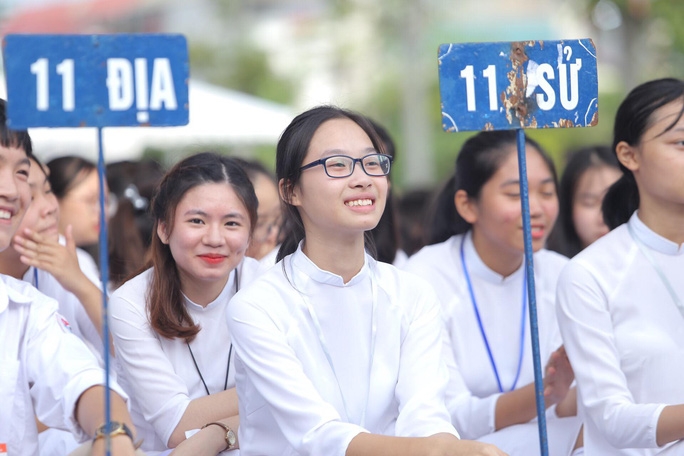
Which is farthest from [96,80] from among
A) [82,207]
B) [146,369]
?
[82,207]

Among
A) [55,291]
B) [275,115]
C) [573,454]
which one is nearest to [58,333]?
[55,291]

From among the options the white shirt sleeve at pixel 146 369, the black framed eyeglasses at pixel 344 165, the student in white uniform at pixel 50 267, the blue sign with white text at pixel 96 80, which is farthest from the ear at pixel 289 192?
the student in white uniform at pixel 50 267

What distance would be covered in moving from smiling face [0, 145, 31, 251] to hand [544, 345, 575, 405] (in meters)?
1.90

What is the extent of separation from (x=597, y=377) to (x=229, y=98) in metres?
7.53

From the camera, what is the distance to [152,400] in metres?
3.45

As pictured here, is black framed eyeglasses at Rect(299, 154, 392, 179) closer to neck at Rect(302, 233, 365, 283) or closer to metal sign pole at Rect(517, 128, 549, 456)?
neck at Rect(302, 233, 365, 283)

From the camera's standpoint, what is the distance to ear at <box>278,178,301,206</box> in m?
3.12

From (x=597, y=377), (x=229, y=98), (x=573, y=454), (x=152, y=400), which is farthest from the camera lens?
(x=229, y=98)

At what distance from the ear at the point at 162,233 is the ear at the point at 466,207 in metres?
1.36

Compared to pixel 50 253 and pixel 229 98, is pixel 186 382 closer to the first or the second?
pixel 50 253

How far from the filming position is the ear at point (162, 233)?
3.69m

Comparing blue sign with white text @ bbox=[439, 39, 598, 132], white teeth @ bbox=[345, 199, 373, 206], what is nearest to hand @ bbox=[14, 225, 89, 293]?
white teeth @ bbox=[345, 199, 373, 206]

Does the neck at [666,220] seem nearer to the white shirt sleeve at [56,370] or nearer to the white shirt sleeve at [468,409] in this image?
the white shirt sleeve at [468,409]

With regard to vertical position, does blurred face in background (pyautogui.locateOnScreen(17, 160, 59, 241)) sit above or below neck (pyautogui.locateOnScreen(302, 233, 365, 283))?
above
